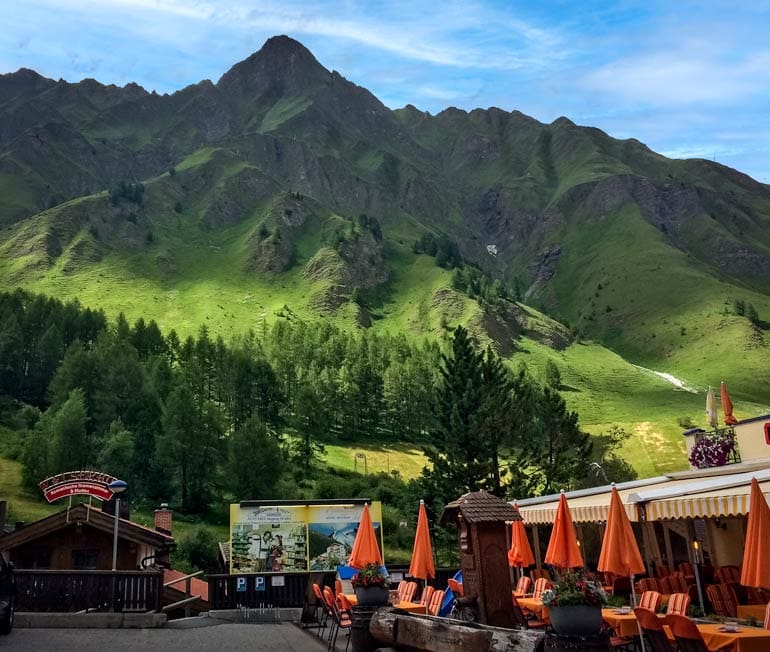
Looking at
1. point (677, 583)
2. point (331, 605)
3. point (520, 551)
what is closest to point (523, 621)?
point (331, 605)

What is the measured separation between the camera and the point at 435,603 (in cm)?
1383

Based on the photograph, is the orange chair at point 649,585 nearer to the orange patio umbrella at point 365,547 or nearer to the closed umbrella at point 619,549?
the closed umbrella at point 619,549

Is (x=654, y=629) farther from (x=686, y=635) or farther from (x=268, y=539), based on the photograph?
(x=268, y=539)

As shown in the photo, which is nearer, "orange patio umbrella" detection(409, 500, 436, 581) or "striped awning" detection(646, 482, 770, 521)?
"striped awning" detection(646, 482, 770, 521)

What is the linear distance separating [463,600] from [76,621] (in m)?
9.85

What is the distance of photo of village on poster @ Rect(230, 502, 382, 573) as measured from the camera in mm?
21922

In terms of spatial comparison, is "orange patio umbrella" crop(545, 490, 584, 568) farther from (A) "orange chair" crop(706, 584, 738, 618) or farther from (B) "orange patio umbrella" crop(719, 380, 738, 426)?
(B) "orange patio umbrella" crop(719, 380, 738, 426)

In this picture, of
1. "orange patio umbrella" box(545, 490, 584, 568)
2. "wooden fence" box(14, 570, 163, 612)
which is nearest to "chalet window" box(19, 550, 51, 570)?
"wooden fence" box(14, 570, 163, 612)

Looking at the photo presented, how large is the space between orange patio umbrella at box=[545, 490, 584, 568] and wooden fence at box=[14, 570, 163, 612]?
1065 centimetres

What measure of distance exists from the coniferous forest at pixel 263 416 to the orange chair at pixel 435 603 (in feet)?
68.5

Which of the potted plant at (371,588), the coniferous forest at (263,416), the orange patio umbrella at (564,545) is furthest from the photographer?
the coniferous forest at (263,416)

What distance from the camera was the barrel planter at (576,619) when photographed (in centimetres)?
838

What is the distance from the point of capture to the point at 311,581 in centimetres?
2048

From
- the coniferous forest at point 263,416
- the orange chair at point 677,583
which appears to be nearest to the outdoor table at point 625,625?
the orange chair at point 677,583
